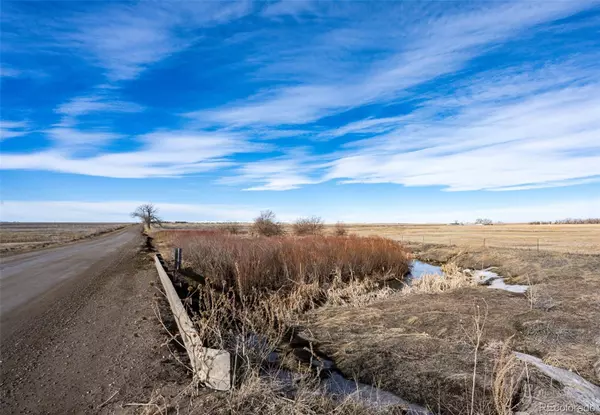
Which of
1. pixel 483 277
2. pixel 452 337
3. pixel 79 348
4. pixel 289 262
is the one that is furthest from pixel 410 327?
pixel 483 277

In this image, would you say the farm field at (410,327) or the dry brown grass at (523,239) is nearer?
the farm field at (410,327)

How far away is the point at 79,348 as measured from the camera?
698 cm

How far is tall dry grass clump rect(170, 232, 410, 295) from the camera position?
14672mm

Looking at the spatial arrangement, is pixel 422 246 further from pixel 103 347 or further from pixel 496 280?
pixel 103 347

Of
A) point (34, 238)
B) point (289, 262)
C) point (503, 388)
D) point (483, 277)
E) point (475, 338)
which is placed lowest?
point (483, 277)

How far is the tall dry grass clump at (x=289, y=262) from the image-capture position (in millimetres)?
14672

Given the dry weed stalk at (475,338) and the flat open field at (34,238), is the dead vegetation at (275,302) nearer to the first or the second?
the dry weed stalk at (475,338)

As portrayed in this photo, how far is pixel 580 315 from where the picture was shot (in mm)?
9977

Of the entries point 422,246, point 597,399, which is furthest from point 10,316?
point 422,246

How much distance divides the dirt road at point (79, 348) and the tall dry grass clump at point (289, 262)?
3.29 m

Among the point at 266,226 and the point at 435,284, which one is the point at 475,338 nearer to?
the point at 435,284

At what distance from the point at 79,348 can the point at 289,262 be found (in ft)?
32.3

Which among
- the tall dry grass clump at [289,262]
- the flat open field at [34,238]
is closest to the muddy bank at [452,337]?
the tall dry grass clump at [289,262]

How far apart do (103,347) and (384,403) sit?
16.5ft
